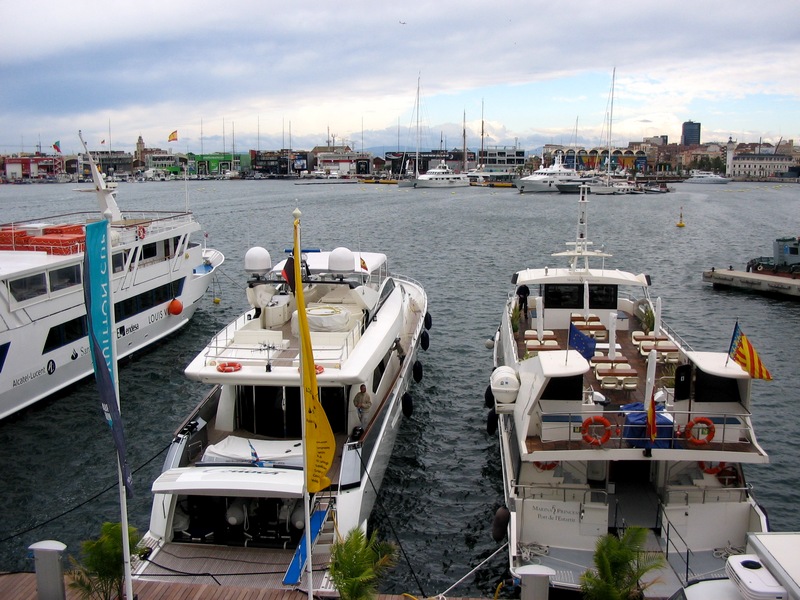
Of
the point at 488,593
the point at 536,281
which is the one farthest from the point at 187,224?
the point at 488,593

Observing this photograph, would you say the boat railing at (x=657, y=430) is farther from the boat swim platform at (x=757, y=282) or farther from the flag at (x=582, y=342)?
the boat swim platform at (x=757, y=282)

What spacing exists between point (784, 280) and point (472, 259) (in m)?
22.5

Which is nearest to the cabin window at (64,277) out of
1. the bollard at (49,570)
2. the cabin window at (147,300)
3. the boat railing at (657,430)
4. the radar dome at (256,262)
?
the cabin window at (147,300)

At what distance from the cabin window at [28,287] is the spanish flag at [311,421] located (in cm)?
1602

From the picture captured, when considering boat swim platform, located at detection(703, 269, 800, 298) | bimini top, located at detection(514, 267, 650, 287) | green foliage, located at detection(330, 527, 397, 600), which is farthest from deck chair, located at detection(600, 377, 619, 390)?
boat swim platform, located at detection(703, 269, 800, 298)

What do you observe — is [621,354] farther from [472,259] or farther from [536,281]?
[472,259]

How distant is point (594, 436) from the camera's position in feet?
42.3

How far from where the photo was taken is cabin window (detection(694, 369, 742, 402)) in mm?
13469

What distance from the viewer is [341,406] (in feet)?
53.4

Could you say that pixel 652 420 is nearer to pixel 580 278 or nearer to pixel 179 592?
pixel 179 592

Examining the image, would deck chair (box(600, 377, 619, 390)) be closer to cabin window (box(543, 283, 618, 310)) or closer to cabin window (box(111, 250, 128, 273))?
cabin window (box(543, 283, 618, 310))

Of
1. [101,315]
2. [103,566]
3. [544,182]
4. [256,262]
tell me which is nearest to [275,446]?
[103,566]

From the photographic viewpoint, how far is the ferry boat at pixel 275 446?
12219 mm

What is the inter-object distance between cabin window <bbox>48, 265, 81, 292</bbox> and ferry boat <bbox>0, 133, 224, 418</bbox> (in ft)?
0.11
